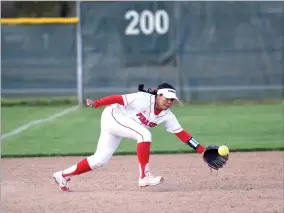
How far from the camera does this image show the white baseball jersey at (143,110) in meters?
8.97

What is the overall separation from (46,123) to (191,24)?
18.6 ft

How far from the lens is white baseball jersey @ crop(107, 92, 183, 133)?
8.97m

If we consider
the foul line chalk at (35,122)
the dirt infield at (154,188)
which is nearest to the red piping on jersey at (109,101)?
the dirt infield at (154,188)

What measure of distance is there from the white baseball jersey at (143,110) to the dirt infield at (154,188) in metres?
0.71

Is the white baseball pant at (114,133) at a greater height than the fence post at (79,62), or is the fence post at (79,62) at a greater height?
the white baseball pant at (114,133)

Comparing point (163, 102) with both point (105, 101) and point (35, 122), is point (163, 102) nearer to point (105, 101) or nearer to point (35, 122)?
point (105, 101)

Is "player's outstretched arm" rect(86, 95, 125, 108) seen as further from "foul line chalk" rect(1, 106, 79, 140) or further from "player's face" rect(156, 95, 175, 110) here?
"foul line chalk" rect(1, 106, 79, 140)

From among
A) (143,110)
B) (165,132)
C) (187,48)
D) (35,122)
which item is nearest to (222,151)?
(143,110)

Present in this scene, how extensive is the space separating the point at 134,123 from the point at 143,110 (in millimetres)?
165

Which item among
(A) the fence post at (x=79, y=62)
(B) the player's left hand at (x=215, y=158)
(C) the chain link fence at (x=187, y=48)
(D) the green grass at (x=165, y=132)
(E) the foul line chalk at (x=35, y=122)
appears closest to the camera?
(B) the player's left hand at (x=215, y=158)

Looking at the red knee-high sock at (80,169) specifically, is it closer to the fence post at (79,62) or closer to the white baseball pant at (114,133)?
the white baseball pant at (114,133)

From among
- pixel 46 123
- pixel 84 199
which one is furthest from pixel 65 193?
pixel 46 123

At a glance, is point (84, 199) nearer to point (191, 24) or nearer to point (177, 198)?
point (177, 198)

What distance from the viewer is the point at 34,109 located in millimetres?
19484
